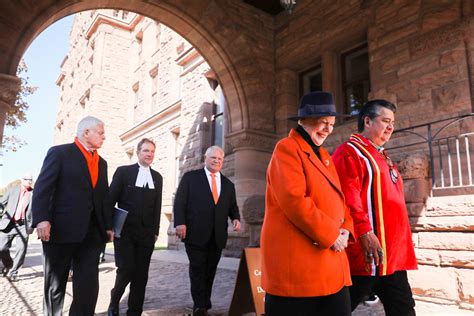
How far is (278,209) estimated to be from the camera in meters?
1.93

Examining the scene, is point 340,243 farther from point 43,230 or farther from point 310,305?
point 43,230

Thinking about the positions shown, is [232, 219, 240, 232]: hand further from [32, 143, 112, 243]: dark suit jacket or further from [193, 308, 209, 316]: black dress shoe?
[32, 143, 112, 243]: dark suit jacket

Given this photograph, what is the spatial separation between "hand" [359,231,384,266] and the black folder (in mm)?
2132

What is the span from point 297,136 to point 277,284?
79cm

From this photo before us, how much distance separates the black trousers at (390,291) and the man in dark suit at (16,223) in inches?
247

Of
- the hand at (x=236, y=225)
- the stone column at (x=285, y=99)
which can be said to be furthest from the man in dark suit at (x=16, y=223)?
the stone column at (x=285, y=99)

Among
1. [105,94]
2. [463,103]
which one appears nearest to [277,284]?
[463,103]

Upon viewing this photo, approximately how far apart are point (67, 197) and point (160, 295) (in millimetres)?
2341

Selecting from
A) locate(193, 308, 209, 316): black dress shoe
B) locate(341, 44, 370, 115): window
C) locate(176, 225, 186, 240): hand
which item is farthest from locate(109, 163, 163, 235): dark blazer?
locate(341, 44, 370, 115): window

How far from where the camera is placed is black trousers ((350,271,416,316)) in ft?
7.55

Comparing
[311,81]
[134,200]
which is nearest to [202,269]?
[134,200]

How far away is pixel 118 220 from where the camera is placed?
11.3 feet

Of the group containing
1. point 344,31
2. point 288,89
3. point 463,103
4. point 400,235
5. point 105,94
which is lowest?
point 400,235

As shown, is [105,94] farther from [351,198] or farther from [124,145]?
[351,198]
